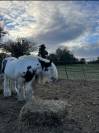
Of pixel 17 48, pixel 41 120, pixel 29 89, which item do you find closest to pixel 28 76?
pixel 29 89

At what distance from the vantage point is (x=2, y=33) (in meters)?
33.6

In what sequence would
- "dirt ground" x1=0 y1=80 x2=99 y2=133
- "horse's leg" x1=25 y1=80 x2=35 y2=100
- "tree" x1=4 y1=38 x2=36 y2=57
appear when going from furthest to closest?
1. "tree" x1=4 y1=38 x2=36 y2=57
2. "horse's leg" x1=25 y1=80 x2=35 y2=100
3. "dirt ground" x1=0 y1=80 x2=99 y2=133

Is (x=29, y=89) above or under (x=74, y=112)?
above

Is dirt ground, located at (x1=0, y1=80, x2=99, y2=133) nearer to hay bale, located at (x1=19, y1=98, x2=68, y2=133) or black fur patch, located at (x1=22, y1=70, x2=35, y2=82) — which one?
hay bale, located at (x1=19, y1=98, x2=68, y2=133)

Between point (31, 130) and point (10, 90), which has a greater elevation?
point (10, 90)

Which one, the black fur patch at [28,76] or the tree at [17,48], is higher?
the tree at [17,48]

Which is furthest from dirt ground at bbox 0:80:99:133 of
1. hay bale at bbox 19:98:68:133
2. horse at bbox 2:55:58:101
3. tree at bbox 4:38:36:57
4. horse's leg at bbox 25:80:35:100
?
tree at bbox 4:38:36:57

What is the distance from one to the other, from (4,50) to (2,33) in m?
1.94

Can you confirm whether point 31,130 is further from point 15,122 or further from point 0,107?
point 0,107

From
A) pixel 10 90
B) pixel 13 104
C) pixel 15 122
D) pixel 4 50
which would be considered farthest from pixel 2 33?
pixel 15 122

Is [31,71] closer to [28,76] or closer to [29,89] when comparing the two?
[28,76]

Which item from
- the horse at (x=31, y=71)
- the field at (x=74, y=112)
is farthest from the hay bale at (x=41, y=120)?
the horse at (x=31, y=71)

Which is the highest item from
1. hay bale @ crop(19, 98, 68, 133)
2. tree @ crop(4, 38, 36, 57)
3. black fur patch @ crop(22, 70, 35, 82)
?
tree @ crop(4, 38, 36, 57)

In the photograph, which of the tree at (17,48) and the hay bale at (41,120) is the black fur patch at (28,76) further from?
the tree at (17,48)
